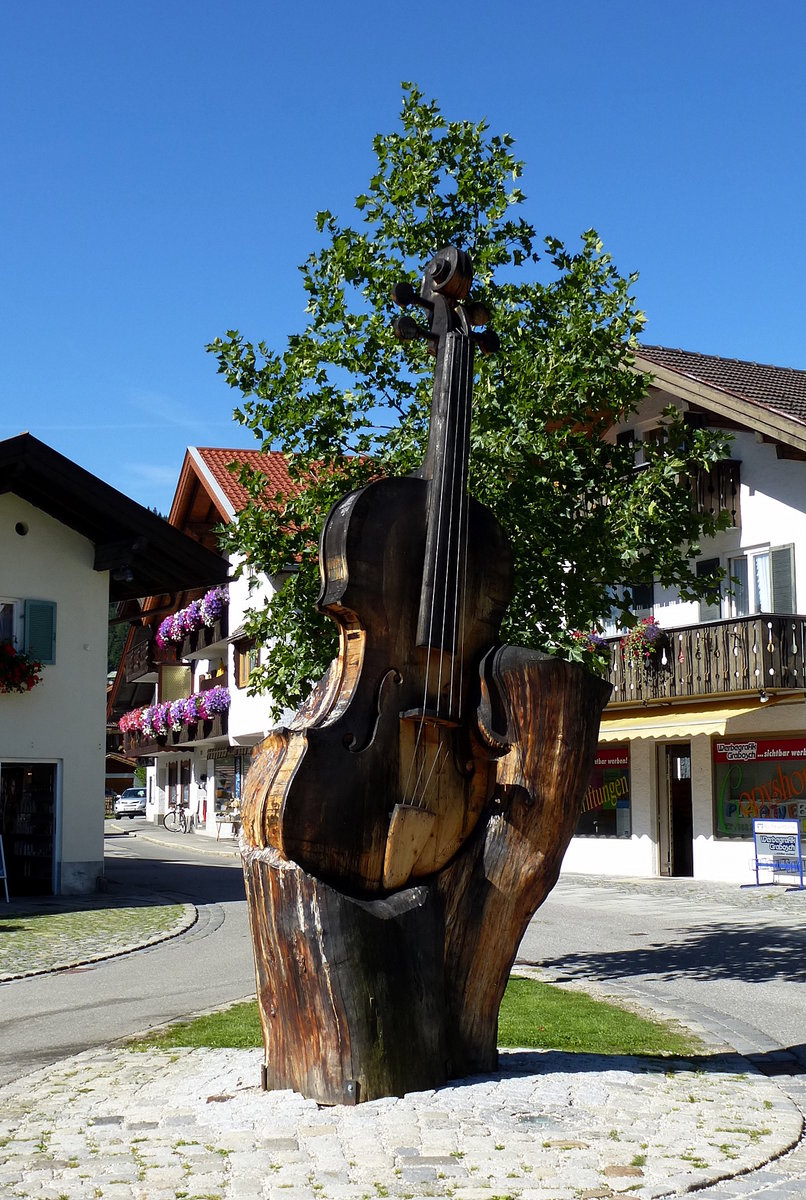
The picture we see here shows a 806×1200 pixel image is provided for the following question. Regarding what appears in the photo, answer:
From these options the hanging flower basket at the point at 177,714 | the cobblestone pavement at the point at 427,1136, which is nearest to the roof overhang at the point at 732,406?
the cobblestone pavement at the point at 427,1136

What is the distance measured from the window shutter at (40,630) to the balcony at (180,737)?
20527mm

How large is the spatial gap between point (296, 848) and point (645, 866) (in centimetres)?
2184

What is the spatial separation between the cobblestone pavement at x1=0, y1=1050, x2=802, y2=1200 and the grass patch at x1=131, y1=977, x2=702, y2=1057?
86 cm

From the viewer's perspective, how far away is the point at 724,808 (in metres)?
25.2

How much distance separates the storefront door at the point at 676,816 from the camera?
87.7ft

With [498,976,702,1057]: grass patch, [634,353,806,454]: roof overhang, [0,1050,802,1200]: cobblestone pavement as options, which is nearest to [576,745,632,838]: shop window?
[634,353,806,454]: roof overhang

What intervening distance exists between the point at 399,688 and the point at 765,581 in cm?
1937

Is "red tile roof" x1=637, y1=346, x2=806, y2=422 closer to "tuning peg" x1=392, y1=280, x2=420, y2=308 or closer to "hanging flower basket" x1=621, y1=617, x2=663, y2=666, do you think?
"hanging flower basket" x1=621, y1=617, x2=663, y2=666

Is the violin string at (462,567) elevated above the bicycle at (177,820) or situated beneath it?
elevated above

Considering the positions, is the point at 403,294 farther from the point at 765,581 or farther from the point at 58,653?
the point at 765,581

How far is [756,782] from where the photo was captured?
80.8 feet

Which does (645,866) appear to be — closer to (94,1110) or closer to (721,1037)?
(721,1037)

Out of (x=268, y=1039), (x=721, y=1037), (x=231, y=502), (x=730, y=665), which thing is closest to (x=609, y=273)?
(x=721, y=1037)

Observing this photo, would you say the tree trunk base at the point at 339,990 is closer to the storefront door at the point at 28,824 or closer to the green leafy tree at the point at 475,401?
the green leafy tree at the point at 475,401
